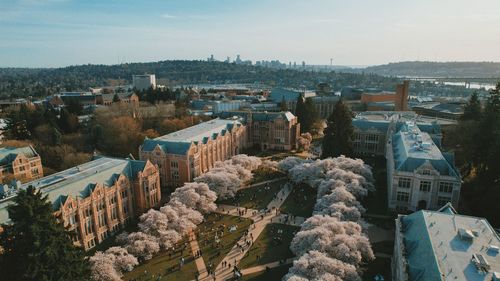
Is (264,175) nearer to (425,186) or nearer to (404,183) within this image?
(404,183)

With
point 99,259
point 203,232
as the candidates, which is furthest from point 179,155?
point 99,259

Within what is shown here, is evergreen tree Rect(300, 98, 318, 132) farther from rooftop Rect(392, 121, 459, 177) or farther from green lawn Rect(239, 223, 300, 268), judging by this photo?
green lawn Rect(239, 223, 300, 268)

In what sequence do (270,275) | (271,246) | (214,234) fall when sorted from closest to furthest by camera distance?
(270,275) < (271,246) < (214,234)

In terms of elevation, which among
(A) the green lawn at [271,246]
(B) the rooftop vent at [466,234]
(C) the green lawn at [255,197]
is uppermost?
(B) the rooftop vent at [466,234]

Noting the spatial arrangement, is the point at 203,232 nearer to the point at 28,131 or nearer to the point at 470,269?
the point at 470,269

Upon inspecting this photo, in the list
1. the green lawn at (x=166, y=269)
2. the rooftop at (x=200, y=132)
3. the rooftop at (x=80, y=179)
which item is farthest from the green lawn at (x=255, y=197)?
the rooftop at (x=80, y=179)

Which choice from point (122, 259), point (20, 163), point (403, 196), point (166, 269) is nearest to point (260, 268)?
point (166, 269)

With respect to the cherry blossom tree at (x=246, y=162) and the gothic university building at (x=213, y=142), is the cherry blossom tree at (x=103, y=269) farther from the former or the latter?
the cherry blossom tree at (x=246, y=162)
